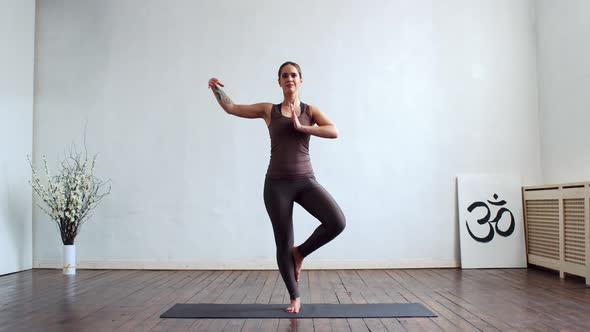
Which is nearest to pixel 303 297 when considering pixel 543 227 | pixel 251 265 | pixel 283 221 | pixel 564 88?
pixel 283 221

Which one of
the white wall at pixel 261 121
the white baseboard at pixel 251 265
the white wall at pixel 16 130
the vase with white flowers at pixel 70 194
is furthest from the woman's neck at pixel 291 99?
the white wall at pixel 16 130

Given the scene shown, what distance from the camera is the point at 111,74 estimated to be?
17.9 feet

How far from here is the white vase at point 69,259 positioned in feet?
16.3

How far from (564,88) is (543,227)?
4.41 feet

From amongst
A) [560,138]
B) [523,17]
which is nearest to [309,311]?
[560,138]

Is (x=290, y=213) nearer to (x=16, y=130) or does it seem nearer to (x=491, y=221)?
(x=491, y=221)

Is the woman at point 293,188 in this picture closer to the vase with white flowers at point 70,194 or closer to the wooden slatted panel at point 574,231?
the wooden slatted panel at point 574,231

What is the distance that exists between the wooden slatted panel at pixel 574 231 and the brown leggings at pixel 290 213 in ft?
7.83

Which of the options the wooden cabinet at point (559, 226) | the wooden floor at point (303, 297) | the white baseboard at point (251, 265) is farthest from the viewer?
the white baseboard at point (251, 265)

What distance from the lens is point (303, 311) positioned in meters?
3.23

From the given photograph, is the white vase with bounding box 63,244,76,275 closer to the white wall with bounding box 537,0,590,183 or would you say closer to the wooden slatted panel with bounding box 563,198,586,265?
the wooden slatted panel with bounding box 563,198,586,265

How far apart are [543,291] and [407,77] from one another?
99.2 inches

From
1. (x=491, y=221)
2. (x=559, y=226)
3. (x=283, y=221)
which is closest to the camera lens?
(x=283, y=221)

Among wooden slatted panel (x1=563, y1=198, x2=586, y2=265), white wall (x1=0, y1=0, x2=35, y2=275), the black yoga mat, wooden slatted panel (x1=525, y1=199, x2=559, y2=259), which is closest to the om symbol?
wooden slatted panel (x1=525, y1=199, x2=559, y2=259)
